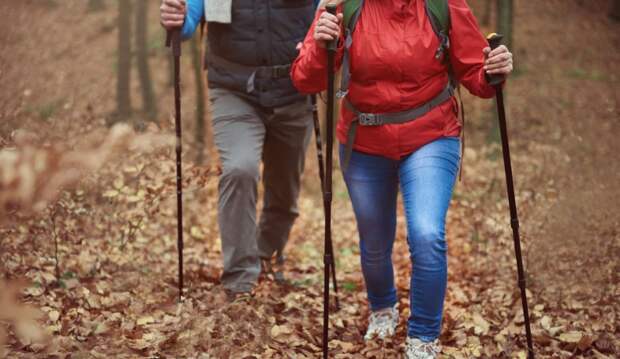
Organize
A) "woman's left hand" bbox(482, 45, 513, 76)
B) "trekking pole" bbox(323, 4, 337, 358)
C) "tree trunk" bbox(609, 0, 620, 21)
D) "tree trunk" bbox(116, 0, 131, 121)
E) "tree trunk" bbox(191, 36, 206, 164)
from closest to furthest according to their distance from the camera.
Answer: "woman's left hand" bbox(482, 45, 513, 76) < "trekking pole" bbox(323, 4, 337, 358) < "tree trunk" bbox(191, 36, 206, 164) < "tree trunk" bbox(116, 0, 131, 121) < "tree trunk" bbox(609, 0, 620, 21)

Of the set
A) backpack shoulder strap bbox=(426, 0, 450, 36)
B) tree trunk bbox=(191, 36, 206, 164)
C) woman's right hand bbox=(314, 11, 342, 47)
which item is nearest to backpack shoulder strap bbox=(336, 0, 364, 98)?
woman's right hand bbox=(314, 11, 342, 47)

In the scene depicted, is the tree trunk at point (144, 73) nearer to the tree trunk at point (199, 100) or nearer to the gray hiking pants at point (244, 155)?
the tree trunk at point (199, 100)

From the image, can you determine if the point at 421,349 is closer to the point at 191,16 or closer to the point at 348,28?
the point at 348,28

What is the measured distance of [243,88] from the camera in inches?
198

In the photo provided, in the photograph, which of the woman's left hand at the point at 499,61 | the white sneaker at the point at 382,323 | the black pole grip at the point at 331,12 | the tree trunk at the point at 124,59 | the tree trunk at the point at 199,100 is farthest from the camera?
the tree trunk at the point at 124,59

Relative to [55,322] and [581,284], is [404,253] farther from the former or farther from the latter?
[55,322]

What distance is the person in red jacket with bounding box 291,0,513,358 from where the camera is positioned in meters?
3.95

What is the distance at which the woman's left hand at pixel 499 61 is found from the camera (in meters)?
3.76

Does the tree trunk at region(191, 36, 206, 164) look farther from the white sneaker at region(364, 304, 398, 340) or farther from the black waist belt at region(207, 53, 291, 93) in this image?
the white sneaker at region(364, 304, 398, 340)

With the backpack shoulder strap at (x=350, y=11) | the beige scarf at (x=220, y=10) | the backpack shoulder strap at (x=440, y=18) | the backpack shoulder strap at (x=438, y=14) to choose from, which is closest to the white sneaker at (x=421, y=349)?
the backpack shoulder strap at (x=440, y=18)

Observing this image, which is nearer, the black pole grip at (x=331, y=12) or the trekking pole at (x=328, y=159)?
the black pole grip at (x=331, y=12)

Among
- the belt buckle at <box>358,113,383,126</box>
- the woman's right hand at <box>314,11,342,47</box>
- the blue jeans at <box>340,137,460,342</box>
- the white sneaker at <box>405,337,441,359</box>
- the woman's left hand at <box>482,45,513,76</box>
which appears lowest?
the white sneaker at <box>405,337,441,359</box>

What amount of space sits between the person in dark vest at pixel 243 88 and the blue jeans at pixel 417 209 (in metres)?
0.93

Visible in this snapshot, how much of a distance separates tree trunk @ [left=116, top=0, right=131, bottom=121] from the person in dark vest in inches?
431
